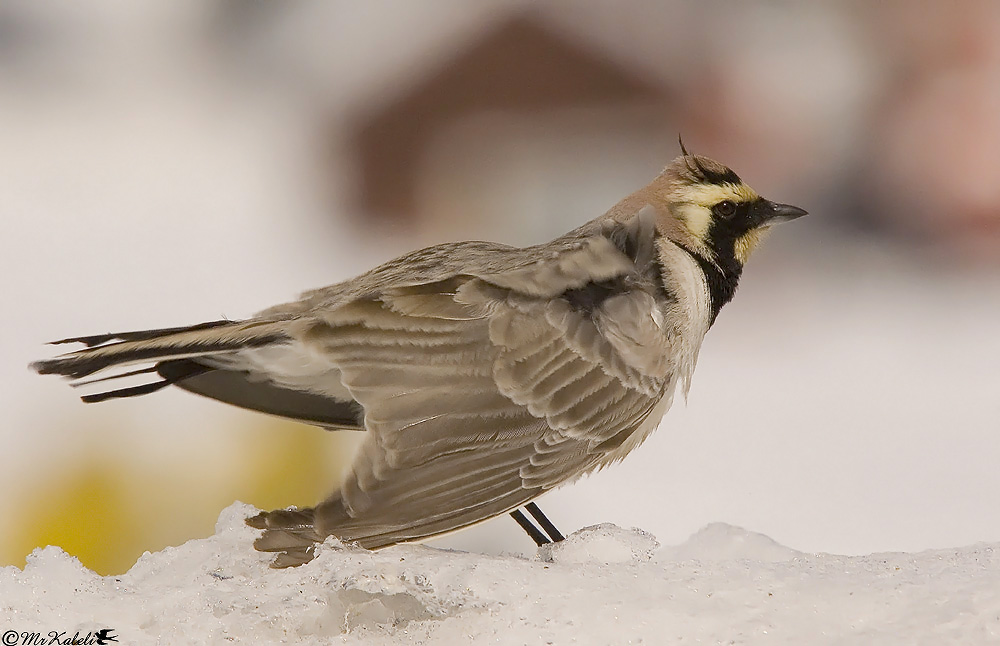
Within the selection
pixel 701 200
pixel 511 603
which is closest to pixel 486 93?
pixel 701 200

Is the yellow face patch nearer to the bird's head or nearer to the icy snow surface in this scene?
the bird's head

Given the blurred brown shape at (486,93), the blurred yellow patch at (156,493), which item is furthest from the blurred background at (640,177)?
the blurred yellow patch at (156,493)

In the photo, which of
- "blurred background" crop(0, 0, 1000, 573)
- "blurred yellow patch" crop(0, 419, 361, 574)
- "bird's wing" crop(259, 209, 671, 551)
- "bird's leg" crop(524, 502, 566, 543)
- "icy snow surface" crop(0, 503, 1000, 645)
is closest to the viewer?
"icy snow surface" crop(0, 503, 1000, 645)

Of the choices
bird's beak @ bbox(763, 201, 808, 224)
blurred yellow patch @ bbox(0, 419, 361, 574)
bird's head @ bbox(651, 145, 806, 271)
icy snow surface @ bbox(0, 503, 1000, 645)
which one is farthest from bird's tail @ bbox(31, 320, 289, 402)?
blurred yellow patch @ bbox(0, 419, 361, 574)

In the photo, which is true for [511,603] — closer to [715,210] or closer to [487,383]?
[487,383]

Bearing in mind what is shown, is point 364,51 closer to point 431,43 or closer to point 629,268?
point 431,43

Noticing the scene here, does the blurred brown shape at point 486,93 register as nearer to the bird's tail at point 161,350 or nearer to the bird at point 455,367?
the bird at point 455,367
